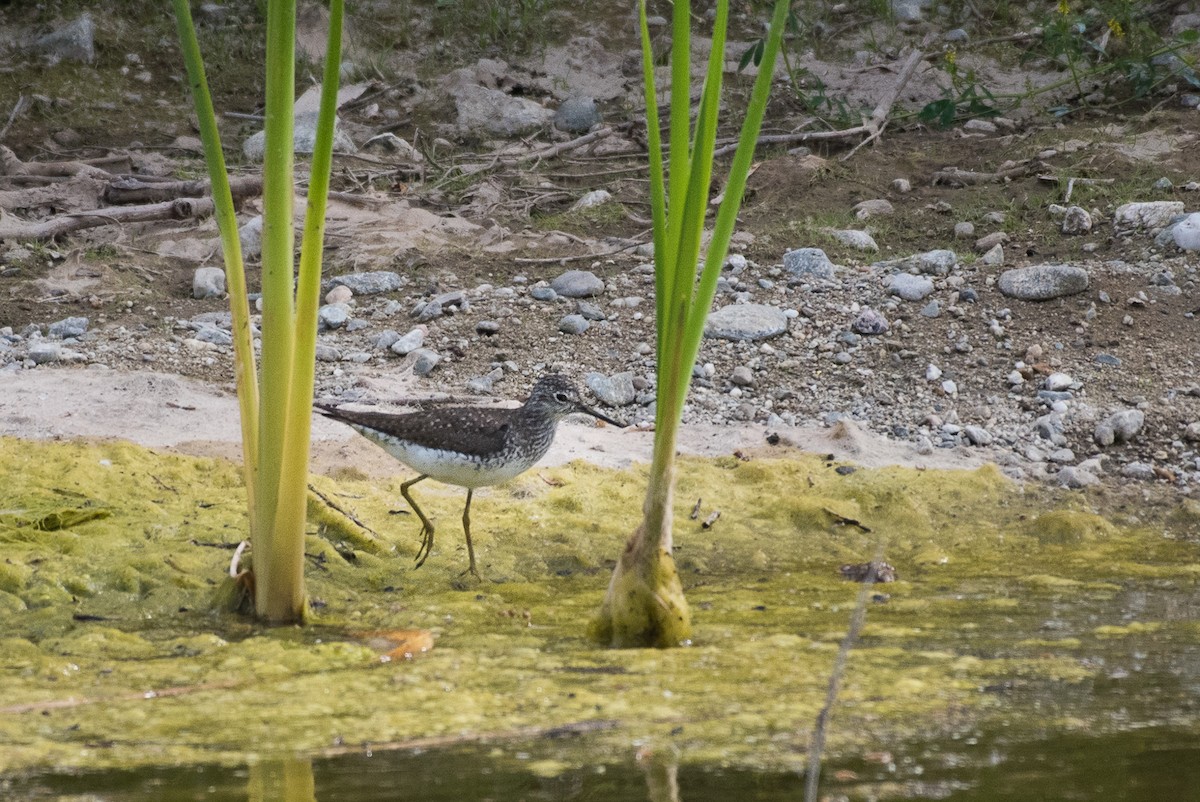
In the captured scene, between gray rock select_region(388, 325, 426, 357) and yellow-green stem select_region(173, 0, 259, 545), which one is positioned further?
gray rock select_region(388, 325, 426, 357)

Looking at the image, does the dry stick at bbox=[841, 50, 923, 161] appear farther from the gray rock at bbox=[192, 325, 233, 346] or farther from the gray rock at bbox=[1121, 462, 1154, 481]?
the gray rock at bbox=[192, 325, 233, 346]

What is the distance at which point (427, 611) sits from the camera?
453 cm

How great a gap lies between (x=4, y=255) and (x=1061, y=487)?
241 inches

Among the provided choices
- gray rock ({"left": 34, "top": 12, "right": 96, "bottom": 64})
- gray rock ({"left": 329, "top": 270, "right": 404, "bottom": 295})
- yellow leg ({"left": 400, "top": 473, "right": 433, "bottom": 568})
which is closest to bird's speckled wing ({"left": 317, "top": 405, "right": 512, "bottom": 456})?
yellow leg ({"left": 400, "top": 473, "right": 433, "bottom": 568})

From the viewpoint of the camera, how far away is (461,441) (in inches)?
193

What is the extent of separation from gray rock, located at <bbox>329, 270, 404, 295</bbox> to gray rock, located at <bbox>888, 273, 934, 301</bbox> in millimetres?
2664

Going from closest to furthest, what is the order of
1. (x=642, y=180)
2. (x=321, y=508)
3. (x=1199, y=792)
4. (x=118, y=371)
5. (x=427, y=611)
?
(x=1199, y=792), (x=427, y=611), (x=321, y=508), (x=118, y=371), (x=642, y=180)

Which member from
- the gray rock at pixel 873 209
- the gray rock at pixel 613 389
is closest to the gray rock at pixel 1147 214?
the gray rock at pixel 873 209

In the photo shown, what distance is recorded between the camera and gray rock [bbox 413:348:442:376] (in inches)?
266

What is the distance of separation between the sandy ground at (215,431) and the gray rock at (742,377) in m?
0.39

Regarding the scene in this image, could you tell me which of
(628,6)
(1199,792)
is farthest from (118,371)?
(628,6)

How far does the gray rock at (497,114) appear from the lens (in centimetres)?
1038

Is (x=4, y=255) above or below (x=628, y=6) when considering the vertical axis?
below

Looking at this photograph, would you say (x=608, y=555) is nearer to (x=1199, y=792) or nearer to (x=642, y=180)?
(x=1199, y=792)
